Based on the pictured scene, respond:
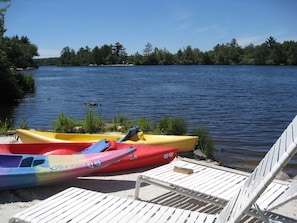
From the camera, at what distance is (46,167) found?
17.1 feet

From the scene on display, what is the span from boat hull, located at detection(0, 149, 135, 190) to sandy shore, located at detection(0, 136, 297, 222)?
21 cm

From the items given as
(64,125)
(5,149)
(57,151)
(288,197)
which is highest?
(288,197)

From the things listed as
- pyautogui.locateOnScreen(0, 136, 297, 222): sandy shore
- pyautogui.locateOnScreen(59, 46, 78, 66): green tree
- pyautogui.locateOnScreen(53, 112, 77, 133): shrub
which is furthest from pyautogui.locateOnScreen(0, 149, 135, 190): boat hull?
pyautogui.locateOnScreen(59, 46, 78, 66): green tree

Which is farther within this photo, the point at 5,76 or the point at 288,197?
the point at 5,76

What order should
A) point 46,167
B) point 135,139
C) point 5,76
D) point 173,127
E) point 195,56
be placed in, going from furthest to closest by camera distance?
1. point 195,56
2. point 5,76
3. point 173,127
4. point 135,139
5. point 46,167

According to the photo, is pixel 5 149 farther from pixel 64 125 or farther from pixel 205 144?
pixel 205 144

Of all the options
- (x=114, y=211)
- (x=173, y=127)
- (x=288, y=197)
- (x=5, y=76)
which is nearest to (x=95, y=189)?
(x=114, y=211)

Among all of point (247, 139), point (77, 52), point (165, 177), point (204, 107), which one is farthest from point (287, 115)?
point (77, 52)

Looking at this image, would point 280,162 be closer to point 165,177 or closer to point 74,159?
point 165,177

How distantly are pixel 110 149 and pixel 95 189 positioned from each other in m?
0.85

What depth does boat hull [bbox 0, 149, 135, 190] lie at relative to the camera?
5.02 m

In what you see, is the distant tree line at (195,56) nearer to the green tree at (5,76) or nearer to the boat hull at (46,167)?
the green tree at (5,76)

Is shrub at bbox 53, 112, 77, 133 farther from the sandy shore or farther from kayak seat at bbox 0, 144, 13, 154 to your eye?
the sandy shore

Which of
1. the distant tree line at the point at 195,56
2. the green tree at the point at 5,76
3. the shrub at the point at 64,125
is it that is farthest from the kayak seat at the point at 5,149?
the distant tree line at the point at 195,56
